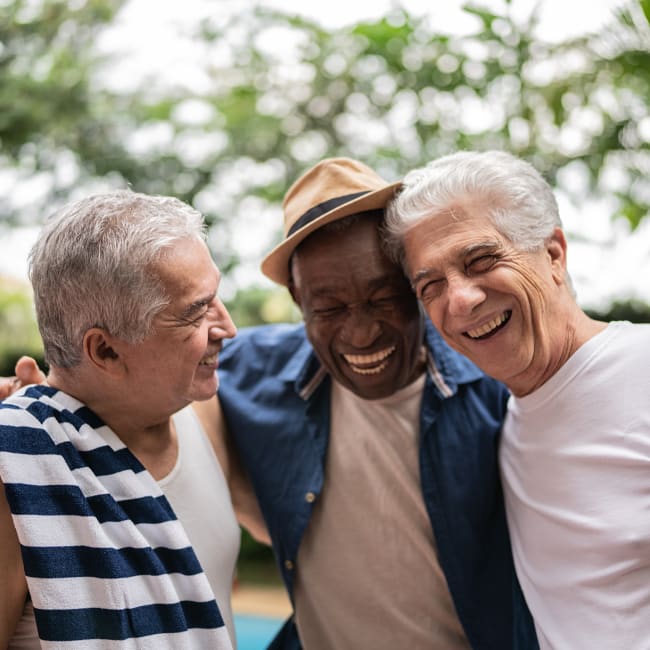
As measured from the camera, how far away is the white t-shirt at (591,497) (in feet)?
5.24

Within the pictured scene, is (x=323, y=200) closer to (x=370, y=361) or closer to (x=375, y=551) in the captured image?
(x=370, y=361)

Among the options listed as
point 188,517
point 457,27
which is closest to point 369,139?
point 457,27

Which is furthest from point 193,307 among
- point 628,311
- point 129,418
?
point 628,311

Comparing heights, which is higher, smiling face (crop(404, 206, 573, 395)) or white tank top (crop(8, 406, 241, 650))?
smiling face (crop(404, 206, 573, 395))

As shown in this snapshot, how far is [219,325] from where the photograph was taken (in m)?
1.77

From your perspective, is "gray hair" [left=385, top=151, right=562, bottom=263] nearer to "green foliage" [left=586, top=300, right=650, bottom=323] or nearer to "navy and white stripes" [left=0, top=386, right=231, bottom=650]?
"navy and white stripes" [left=0, top=386, right=231, bottom=650]

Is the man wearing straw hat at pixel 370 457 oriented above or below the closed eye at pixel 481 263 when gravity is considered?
below

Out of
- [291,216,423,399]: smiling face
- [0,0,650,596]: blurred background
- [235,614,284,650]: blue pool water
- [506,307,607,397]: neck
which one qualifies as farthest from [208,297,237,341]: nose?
[235,614,284,650]: blue pool water

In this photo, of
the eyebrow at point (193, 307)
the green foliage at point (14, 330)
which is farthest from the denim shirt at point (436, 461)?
the green foliage at point (14, 330)

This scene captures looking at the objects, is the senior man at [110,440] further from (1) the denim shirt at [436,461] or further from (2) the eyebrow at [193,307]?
(1) the denim shirt at [436,461]

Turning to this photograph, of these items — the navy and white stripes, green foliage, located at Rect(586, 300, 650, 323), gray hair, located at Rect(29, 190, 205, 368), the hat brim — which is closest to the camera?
the navy and white stripes

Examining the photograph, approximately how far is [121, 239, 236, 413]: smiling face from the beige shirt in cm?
61

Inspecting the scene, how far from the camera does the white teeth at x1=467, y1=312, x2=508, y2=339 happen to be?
5.74 ft

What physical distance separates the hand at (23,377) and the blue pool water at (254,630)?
7.43ft
